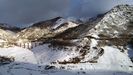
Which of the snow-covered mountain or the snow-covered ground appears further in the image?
the snow-covered mountain

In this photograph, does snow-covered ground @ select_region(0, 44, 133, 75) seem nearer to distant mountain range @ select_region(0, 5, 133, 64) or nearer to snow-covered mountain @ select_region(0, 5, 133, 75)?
A: snow-covered mountain @ select_region(0, 5, 133, 75)

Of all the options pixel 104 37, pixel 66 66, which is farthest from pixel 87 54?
pixel 104 37

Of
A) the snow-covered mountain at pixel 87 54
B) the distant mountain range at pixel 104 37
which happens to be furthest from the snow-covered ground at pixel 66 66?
the distant mountain range at pixel 104 37

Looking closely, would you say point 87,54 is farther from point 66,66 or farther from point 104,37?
point 104,37

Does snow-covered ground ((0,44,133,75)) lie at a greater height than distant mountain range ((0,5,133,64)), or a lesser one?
lesser

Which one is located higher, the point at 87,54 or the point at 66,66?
the point at 87,54

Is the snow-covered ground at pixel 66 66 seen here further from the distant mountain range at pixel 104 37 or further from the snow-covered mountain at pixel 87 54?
the distant mountain range at pixel 104 37

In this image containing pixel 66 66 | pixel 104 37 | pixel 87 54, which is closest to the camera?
pixel 66 66

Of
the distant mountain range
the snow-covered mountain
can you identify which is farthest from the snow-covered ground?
the distant mountain range
